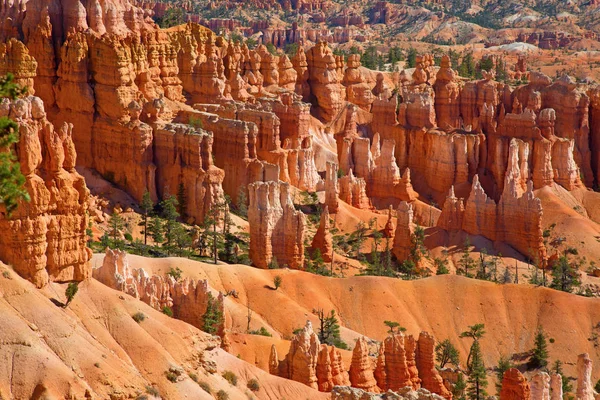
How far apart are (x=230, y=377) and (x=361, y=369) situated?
32.3ft

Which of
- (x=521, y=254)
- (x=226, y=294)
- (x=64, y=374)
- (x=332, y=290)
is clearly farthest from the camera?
(x=521, y=254)

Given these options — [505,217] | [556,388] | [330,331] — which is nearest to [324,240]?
[330,331]

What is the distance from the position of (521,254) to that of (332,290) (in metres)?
24.0

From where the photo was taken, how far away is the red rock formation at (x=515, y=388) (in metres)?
60.5

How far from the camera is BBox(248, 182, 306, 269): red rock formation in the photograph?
82062 millimetres

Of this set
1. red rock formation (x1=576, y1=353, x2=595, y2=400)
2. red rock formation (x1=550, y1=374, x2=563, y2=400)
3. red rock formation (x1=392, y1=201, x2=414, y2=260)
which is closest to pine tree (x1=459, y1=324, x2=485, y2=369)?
red rock formation (x1=392, y1=201, x2=414, y2=260)

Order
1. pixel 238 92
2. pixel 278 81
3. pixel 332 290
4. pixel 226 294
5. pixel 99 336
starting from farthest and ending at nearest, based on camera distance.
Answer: pixel 278 81
pixel 238 92
pixel 332 290
pixel 226 294
pixel 99 336

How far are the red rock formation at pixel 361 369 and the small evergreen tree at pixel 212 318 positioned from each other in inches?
260

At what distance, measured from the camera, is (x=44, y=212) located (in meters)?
51.0

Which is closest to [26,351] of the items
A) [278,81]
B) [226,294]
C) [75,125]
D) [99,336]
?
[99,336]

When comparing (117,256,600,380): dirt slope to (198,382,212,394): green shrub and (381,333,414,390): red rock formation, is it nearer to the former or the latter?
(381,333,414,390): red rock formation

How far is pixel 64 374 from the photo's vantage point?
4559 cm

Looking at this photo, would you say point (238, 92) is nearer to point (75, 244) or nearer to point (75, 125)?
point (75, 125)

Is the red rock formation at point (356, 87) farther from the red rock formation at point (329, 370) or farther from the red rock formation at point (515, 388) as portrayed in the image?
the red rock formation at point (515, 388)
